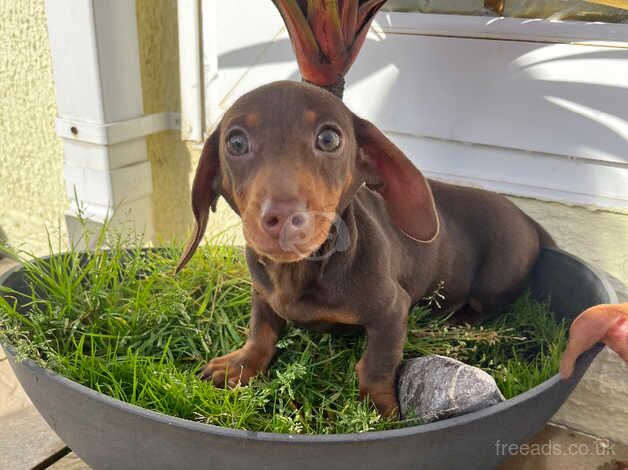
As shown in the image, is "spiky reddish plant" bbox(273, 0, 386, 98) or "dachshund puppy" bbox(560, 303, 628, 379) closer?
"dachshund puppy" bbox(560, 303, 628, 379)

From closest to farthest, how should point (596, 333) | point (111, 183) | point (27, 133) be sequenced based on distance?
point (596, 333)
point (111, 183)
point (27, 133)

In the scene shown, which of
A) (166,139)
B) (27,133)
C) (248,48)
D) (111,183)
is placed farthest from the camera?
(27,133)

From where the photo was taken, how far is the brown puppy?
29.3 inches

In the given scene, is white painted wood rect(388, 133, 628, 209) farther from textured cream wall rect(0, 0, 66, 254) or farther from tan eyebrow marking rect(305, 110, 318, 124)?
textured cream wall rect(0, 0, 66, 254)

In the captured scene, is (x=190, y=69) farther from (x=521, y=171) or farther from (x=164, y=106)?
(x=521, y=171)

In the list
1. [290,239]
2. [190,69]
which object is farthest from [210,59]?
[290,239]

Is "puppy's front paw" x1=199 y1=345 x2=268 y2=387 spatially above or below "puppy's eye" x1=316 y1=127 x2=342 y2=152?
below

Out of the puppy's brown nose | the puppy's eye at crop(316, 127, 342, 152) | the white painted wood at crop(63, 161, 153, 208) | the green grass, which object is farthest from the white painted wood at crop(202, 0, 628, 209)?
the puppy's brown nose

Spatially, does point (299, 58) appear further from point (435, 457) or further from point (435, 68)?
point (435, 457)

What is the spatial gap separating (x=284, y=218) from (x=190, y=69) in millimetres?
1054

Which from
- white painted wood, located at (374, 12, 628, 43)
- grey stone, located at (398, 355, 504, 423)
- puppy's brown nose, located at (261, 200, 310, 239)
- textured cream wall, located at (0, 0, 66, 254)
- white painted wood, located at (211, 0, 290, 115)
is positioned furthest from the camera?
textured cream wall, located at (0, 0, 66, 254)

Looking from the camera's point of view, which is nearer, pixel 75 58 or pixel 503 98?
pixel 503 98

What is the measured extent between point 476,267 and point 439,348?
223 mm

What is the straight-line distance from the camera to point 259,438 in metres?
0.72
